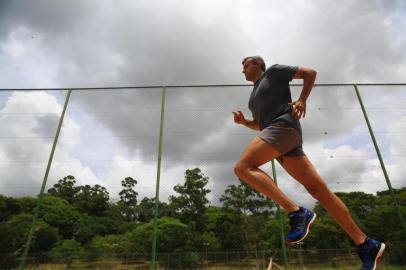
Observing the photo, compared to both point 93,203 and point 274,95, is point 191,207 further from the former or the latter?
point 274,95

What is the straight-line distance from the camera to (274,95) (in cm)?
204

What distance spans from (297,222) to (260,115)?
78 centimetres

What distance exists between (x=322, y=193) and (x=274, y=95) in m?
0.72

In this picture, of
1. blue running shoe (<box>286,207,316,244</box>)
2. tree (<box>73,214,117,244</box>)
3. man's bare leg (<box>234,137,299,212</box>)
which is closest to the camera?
blue running shoe (<box>286,207,316,244</box>)

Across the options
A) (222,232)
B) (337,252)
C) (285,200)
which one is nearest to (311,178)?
(285,200)

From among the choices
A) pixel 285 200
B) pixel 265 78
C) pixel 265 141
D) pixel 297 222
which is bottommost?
pixel 297 222

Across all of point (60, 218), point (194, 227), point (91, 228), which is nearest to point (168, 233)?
point (194, 227)

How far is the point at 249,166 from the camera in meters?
1.85

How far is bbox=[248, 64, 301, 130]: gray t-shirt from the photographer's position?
6.55 ft

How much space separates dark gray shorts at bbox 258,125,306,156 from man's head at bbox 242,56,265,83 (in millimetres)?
527

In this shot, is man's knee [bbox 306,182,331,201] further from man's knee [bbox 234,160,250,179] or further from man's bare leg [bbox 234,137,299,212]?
man's knee [bbox 234,160,250,179]

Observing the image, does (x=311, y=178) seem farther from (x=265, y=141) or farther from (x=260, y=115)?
(x=260, y=115)

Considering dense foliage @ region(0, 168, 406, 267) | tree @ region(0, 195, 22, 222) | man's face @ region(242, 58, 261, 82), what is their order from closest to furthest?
1. man's face @ region(242, 58, 261, 82)
2. dense foliage @ region(0, 168, 406, 267)
3. tree @ region(0, 195, 22, 222)

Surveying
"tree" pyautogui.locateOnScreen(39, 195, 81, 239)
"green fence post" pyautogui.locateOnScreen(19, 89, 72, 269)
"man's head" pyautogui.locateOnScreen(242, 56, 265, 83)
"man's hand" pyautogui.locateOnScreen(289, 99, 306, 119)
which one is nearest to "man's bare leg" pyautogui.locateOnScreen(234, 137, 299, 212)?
"man's hand" pyautogui.locateOnScreen(289, 99, 306, 119)
